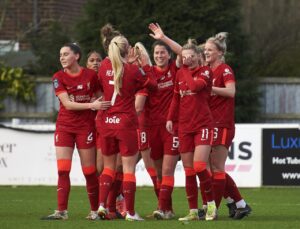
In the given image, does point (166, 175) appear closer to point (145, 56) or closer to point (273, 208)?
point (145, 56)

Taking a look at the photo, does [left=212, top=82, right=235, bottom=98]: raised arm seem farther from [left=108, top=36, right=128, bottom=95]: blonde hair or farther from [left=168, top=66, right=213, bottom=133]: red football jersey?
[left=108, top=36, right=128, bottom=95]: blonde hair

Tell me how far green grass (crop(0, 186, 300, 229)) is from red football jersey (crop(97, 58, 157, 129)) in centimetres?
112

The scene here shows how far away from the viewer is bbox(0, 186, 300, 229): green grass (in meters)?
12.0

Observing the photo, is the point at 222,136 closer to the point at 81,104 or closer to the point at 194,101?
the point at 194,101

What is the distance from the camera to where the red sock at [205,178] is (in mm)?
12422

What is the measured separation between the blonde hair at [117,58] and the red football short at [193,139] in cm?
92

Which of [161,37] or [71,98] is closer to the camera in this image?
[71,98]

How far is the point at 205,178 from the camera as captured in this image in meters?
12.6

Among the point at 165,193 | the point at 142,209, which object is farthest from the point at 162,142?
the point at 142,209

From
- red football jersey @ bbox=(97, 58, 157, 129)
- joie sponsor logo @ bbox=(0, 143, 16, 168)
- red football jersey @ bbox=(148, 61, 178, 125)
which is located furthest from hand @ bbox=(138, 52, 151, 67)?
joie sponsor logo @ bbox=(0, 143, 16, 168)

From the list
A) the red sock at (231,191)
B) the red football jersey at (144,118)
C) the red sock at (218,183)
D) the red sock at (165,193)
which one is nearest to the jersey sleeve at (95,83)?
the red football jersey at (144,118)

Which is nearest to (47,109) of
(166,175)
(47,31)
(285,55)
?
(47,31)

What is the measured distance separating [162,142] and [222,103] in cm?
88

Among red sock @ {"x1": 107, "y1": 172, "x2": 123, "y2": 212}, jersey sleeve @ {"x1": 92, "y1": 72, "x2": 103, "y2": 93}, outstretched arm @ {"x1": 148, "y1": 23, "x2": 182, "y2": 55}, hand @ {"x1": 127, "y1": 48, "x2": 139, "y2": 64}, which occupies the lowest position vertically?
red sock @ {"x1": 107, "y1": 172, "x2": 123, "y2": 212}
